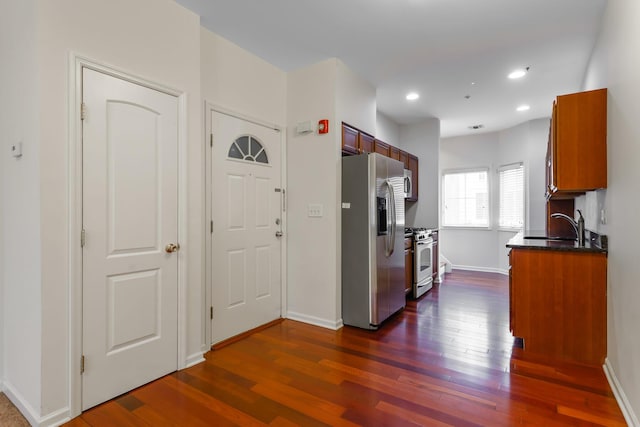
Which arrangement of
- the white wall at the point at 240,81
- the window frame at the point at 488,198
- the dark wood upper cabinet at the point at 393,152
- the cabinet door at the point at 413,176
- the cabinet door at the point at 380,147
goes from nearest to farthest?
1. the white wall at the point at 240,81
2. the cabinet door at the point at 380,147
3. the dark wood upper cabinet at the point at 393,152
4. the cabinet door at the point at 413,176
5. the window frame at the point at 488,198

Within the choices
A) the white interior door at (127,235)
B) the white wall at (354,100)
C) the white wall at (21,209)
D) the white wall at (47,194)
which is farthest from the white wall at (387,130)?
the white wall at (21,209)

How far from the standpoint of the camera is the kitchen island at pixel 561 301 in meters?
2.59

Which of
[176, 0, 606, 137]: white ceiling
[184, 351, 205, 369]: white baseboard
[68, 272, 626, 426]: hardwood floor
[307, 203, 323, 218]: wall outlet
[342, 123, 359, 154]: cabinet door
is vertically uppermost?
[176, 0, 606, 137]: white ceiling

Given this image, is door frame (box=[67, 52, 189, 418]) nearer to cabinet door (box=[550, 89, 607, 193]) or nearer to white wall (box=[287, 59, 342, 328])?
white wall (box=[287, 59, 342, 328])

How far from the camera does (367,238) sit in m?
3.38

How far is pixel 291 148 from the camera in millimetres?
3734

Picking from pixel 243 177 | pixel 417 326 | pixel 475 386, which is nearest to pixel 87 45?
pixel 243 177

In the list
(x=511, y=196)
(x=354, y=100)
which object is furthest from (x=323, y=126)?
(x=511, y=196)

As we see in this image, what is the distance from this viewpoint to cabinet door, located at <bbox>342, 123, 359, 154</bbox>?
3.59m

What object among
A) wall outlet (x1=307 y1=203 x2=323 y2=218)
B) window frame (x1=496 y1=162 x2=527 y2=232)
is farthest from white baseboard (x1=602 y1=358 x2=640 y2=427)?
window frame (x1=496 y1=162 x2=527 y2=232)

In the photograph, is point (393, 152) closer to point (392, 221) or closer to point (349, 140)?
point (349, 140)

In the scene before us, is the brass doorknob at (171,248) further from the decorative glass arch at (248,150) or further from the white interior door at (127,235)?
the decorative glass arch at (248,150)

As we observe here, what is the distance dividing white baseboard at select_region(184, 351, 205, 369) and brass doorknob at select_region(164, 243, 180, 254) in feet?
2.84

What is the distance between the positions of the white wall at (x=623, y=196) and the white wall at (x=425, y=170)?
10.4 ft
